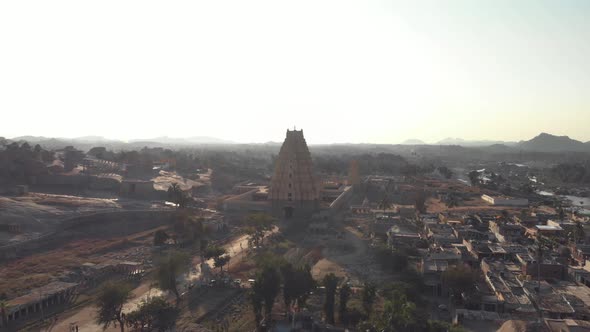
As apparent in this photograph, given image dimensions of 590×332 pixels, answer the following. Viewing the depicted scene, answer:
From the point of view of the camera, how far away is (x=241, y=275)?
25.9 m

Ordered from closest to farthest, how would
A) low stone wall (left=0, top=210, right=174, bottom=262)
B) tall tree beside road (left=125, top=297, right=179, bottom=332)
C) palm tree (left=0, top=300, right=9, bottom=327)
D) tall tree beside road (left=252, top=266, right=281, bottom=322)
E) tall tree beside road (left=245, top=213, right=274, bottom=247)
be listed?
1. tall tree beside road (left=125, top=297, right=179, bottom=332)
2. tall tree beside road (left=252, top=266, right=281, bottom=322)
3. palm tree (left=0, top=300, right=9, bottom=327)
4. low stone wall (left=0, top=210, right=174, bottom=262)
5. tall tree beside road (left=245, top=213, right=274, bottom=247)

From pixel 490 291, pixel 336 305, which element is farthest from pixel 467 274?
pixel 336 305

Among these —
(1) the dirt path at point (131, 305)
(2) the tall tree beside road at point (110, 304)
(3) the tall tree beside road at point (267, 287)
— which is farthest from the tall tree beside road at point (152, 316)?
(3) the tall tree beside road at point (267, 287)

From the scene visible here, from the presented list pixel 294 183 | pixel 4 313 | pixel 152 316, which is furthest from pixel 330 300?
pixel 294 183

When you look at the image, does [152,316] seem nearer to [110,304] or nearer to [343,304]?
[110,304]

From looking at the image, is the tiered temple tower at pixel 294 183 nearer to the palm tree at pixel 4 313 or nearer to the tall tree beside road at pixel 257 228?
the tall tree beside road at pixel 257 228

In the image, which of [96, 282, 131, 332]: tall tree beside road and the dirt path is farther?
the dirt path

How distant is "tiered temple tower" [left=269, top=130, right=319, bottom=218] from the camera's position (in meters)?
40.5

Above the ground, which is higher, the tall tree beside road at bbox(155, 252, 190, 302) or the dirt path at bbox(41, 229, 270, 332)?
the tall tree beside road at bbox(155, 252, 190, 302)

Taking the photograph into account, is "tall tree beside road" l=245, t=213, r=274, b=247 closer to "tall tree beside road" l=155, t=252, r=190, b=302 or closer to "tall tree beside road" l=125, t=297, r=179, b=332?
"tall tree beside road" l=155, t=252, r=190, b=302

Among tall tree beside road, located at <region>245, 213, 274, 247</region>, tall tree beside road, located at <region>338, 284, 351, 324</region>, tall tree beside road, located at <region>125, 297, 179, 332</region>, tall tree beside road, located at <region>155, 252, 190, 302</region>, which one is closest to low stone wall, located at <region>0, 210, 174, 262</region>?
tall tree beside road, located at <region>245, 213, 274, 247</region>

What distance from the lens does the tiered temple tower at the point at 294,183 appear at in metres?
40.5

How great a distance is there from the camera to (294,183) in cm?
4053

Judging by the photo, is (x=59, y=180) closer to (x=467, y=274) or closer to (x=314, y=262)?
(x=314, y=262)
